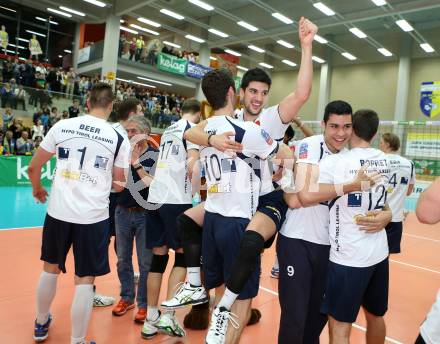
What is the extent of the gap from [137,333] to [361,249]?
7.64 ft

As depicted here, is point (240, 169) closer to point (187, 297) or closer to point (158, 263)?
point (187, 297)

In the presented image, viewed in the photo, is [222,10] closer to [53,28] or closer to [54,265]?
[53,28]

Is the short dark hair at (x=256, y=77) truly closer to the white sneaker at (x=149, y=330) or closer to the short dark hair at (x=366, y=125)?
the short dark hair at (x=366, y=125)

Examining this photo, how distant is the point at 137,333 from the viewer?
141 inches

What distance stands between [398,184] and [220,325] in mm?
3355

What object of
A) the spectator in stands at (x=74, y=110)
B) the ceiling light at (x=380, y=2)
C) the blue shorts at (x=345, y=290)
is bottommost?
the blue shorts at (x=345, y=290)

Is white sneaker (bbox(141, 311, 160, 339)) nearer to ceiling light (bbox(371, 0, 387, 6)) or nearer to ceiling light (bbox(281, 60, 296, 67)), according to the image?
ceiling light (bbox(371, 0, 387, 6))

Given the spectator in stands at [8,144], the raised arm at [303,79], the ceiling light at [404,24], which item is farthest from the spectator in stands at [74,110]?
the ceiling light at [404,24]

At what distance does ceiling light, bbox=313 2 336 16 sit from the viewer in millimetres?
17325

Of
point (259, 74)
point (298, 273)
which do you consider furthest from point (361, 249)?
point (259, 74)

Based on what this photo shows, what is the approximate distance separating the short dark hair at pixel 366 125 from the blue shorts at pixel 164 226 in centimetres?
174

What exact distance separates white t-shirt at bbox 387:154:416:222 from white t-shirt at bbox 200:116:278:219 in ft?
8.98

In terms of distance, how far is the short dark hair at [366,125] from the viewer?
8.61 ft

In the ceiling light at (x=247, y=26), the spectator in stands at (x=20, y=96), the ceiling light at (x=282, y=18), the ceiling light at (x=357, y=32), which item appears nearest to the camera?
the spectator in stands at (x=20, y=96)
